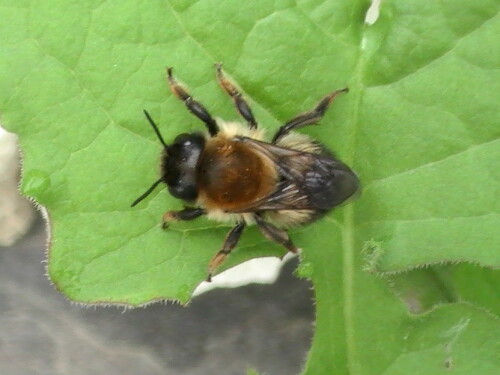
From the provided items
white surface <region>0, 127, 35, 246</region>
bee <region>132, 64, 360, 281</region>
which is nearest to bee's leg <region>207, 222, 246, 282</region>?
bee <region>132, 64, 360, 281</region>

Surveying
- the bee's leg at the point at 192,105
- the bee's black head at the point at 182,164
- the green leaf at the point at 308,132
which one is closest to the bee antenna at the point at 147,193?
the green leaf at the point at 308,132

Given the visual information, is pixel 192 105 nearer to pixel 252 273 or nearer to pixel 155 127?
pixel 155 127

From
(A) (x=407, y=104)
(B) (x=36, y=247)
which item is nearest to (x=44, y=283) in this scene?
(B) (x=36, y=247)

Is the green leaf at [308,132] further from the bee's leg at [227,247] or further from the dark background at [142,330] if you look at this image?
the dark background at [142,330]

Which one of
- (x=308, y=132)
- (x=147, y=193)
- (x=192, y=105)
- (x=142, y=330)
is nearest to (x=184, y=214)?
(x=147, y=193)

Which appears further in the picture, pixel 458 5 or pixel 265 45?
pixel 265 45

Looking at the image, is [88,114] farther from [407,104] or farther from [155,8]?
[407,104]

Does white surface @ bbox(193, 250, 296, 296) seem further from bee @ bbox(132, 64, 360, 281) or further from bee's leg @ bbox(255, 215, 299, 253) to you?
bee @ bbox(132, 64, 360, 281)
